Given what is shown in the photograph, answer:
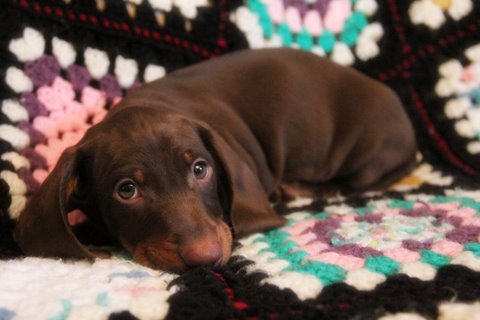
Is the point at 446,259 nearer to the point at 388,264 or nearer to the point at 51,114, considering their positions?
the point at 388,264

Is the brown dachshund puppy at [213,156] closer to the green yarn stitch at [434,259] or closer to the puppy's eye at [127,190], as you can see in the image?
the puppy's eye at [127,190]

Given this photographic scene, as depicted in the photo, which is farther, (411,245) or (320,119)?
(320,119)

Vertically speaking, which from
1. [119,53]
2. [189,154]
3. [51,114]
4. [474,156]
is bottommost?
[474,156]

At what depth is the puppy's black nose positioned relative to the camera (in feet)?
5.54

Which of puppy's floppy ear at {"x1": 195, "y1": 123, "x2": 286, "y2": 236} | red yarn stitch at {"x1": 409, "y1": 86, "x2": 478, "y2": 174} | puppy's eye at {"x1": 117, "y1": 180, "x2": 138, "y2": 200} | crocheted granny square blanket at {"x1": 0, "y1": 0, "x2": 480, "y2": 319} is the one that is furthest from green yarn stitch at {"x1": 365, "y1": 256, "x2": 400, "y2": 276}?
red yarn stitch at {"x1": 409, "y1": 86, "x2": 478, "y2": 174}

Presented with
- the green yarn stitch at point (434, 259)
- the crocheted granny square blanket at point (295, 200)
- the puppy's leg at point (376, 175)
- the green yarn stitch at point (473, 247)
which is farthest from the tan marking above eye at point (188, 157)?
the puppy's leg at point (376, 175)

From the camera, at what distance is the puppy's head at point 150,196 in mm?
1811

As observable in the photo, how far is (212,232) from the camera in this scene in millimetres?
1802

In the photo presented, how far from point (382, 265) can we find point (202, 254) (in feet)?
1.61

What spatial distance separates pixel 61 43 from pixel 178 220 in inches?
45.6

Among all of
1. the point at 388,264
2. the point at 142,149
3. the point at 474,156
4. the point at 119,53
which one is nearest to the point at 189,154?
the point at 142,149

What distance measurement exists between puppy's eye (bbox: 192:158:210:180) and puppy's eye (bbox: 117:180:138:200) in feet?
0.68

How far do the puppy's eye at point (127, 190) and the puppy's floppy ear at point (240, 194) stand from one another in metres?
0.34

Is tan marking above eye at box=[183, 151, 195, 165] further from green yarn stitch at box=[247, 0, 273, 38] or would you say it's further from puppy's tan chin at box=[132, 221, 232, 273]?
green yarn stitch at box=[247, 0, 273, 38]
